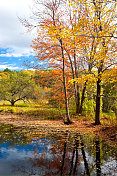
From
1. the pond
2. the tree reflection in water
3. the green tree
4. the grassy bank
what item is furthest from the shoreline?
the green tree

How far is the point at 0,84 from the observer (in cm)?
2606

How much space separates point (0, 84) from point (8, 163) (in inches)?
924

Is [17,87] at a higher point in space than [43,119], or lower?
higher

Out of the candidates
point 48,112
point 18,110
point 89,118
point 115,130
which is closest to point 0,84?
point 18,110

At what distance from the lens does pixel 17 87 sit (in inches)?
1024

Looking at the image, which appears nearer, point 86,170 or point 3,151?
point 86,170

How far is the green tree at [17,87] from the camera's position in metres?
25.8

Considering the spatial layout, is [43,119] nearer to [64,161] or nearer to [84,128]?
[84,128]

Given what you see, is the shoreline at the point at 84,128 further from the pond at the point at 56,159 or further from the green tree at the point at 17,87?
the green tree at the point at 17,87

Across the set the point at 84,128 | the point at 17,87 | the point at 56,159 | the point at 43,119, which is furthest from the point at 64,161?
the point at 17,87

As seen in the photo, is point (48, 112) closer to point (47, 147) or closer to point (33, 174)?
point (47, 147)

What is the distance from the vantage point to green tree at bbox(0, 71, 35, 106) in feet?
84.7

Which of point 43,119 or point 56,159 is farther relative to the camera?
point 43,119

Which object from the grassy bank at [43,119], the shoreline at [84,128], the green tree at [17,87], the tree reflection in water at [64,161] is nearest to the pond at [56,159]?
the tree reflection in water at [64,161]
